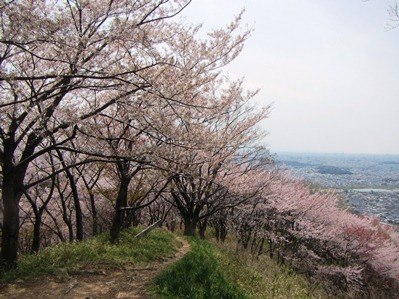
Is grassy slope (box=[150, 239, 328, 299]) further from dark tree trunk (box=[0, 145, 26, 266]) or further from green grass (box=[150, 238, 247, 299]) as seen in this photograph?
dark tree trunk (box=[0, 145, 26, 266])

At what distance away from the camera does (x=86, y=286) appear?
5410 mm

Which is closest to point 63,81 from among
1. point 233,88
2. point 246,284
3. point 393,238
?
point 246,284

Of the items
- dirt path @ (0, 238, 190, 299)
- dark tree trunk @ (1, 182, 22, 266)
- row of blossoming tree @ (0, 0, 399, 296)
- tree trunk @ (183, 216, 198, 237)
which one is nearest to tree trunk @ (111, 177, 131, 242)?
row of blossoming tree @ (0, 0, 399, 296)

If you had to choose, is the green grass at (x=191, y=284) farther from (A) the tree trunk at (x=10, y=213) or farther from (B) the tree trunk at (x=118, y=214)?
(B) the tree trunk at (x=118, y=214)

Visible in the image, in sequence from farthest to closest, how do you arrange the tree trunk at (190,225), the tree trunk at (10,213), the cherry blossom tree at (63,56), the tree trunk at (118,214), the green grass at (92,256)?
1. the tree trunk at (190,225)
2. the tree trunk at (118,214)
3. the green grass at (92,256)
4. the tree trunk at (10,213)
5. the cherry blossom tree at (63,56)

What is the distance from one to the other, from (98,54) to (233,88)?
7.42 m

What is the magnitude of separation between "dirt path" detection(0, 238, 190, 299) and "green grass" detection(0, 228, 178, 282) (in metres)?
0.31

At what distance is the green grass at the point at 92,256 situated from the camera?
5871mm

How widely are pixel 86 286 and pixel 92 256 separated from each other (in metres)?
1.58

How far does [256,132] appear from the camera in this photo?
1277cm

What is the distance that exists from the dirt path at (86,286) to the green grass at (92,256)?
0.31 m

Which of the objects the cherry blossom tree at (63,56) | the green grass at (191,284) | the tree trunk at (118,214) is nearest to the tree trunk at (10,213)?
the cherry blossom tree at (63,56)

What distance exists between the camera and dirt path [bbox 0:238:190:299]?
494 cm

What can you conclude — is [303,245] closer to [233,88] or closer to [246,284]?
[233,88]
